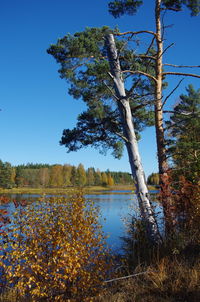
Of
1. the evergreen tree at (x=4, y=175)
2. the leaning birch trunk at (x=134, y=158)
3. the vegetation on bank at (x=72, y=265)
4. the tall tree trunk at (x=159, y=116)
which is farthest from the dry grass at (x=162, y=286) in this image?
the evergreen tree at (x=4, y=175)

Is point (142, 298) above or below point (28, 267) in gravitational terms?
below

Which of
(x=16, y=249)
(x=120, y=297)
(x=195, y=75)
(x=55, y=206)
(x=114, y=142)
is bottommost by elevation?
(x=120, y=297)

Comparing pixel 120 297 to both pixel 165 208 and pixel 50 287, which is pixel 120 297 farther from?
pixel 165 208

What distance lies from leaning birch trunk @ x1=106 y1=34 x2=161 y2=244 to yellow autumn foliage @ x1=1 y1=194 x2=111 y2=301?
4.45 feet

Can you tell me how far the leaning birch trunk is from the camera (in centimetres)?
499

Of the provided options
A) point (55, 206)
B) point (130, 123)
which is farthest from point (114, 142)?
point (55, 206)

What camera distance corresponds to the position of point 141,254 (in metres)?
5.01

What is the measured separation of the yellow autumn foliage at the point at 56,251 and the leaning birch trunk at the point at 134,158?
1356 millimetres

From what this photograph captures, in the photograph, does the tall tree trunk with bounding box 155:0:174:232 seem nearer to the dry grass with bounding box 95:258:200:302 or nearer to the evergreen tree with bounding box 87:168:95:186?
the dry grass with bounding box 95:258:200:302

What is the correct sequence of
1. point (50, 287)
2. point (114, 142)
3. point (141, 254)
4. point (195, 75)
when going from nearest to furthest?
point (50, 287), point (141, 254), point (195, 75), point (114, 142)

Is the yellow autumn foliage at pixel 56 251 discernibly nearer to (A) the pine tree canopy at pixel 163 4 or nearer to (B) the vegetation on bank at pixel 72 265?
(B) the vegetation on bank at pixel 72 265

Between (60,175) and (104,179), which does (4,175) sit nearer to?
(60,175)

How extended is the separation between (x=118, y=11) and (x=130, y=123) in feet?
12.3

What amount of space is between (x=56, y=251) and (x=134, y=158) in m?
2.72
